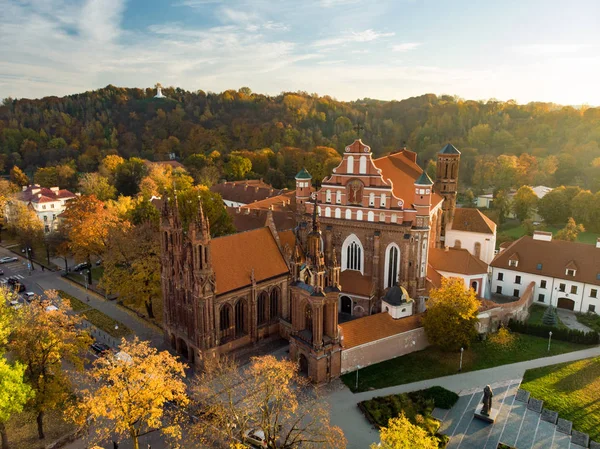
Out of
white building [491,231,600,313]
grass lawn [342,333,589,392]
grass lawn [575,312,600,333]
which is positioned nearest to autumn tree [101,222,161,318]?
grass lawn [342,333,589,392]

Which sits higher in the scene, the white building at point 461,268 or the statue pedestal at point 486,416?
the white building at point 461,268

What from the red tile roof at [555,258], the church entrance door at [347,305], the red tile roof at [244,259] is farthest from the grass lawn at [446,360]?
the red tile roof at [244,259]

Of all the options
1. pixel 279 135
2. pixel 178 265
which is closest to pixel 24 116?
pixel 279 135

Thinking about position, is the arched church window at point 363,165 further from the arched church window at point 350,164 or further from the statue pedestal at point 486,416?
the statue pedestal at point 486,416

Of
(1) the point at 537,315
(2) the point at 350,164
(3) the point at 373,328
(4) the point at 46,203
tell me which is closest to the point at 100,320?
(3) the point at 373,328

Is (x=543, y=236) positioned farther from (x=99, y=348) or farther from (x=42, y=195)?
(x=42, y=195)

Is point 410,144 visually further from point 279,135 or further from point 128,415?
point 128,415
